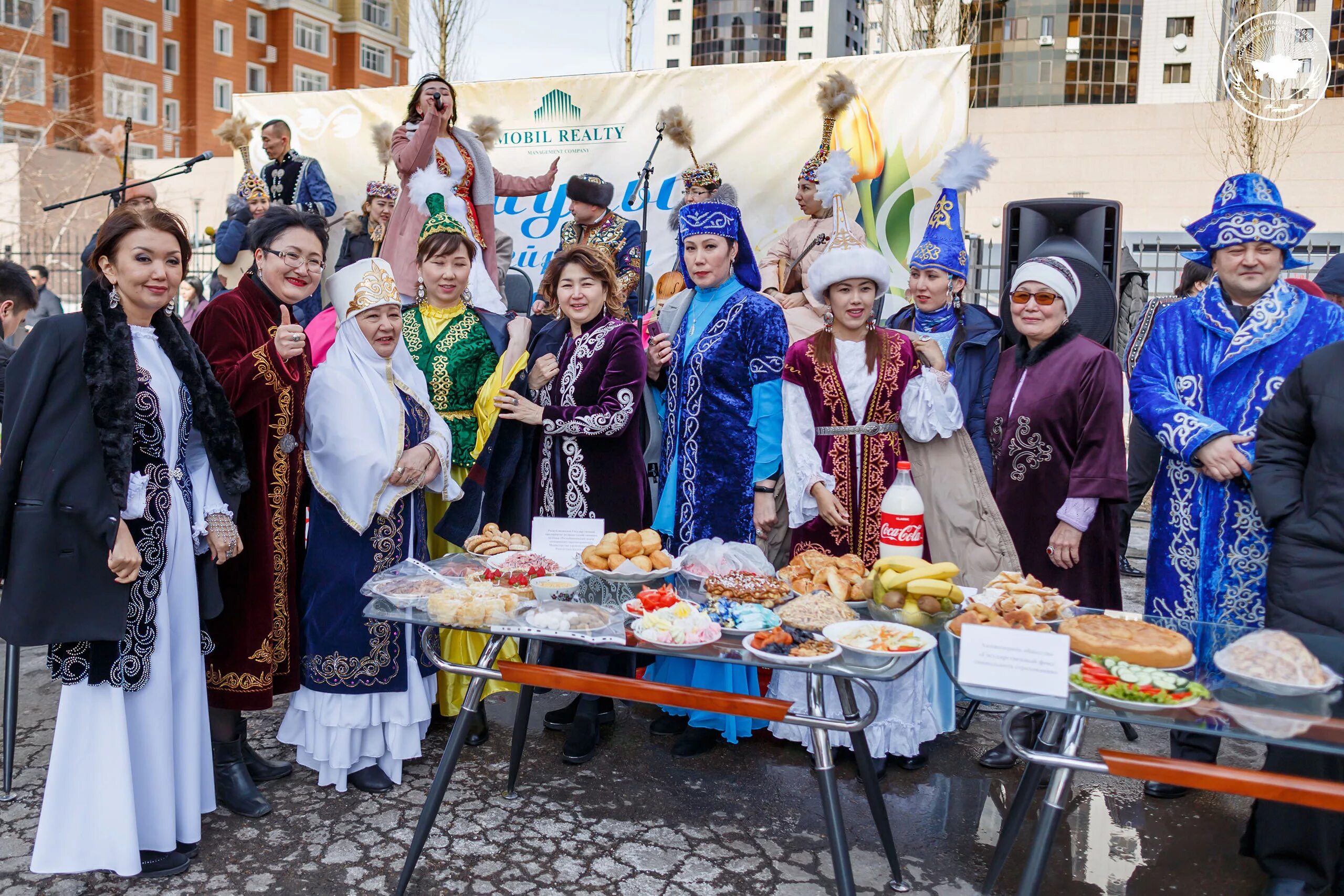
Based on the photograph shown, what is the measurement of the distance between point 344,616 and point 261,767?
663 mm

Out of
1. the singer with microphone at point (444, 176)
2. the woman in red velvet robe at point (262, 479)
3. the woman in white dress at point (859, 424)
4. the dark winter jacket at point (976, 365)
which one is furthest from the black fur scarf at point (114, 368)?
the dark winter jacket at point (976, 365)

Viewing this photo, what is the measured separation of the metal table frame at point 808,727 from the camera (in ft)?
7.40

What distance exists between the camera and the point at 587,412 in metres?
3.56

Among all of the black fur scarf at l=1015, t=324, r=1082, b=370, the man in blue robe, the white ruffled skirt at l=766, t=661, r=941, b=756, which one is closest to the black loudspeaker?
the black fur scarf at l=1015, t=324, r=1082, b=370

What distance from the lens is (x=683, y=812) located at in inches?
124

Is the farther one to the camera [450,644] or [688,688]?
[450,644]

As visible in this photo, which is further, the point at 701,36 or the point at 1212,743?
the point at 701,36

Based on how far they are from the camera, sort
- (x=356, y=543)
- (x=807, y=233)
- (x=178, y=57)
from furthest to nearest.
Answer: (x=178, y=57) → (x=807, y=233) → (x=356, y=543)

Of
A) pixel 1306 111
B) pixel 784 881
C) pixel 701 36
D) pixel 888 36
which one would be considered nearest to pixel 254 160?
pixel 784 881

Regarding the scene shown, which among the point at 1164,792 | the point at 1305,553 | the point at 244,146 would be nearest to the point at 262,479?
the point at 1305,553

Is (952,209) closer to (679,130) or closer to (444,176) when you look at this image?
(444,176)

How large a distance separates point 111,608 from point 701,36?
216 ft

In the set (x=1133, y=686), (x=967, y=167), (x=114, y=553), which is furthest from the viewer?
(x=967, y=167)

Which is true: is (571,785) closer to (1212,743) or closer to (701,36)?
(1212,743)
